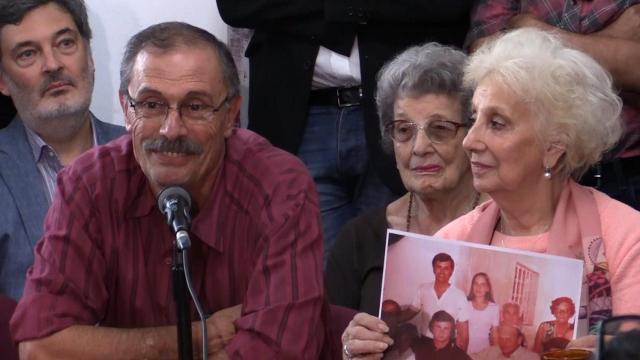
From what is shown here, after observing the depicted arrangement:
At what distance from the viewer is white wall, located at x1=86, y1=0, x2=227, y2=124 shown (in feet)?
15.6

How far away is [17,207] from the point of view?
4.25 meters

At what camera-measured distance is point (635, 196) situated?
3906 mm

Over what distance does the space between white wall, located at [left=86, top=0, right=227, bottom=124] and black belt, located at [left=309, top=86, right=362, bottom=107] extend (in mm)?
572

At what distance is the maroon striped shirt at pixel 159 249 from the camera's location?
326 centimetres

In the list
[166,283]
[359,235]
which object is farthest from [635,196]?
[166,283]

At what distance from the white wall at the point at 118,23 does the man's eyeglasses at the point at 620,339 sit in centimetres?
337

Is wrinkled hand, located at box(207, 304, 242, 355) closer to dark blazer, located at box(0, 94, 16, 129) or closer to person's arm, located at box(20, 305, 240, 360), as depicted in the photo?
person's arm, located at box(20, 305, 240, 360)

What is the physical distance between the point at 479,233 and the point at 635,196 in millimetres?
932

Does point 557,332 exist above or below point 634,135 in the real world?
below

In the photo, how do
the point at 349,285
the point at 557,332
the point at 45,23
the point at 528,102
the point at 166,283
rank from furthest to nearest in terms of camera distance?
1. the point at 45,23
2. the point at 349,285
3. the point at 166,283
4. the point at 528,102
5. the point at 557,332

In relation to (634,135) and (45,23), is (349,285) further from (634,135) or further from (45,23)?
(45,23)

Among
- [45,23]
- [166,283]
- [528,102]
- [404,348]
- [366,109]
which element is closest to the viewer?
[404,348]

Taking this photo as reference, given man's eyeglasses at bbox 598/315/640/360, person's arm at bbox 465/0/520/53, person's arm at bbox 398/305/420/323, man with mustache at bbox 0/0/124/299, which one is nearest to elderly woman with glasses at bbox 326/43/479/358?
person's arm at bbox 465/0/520/53

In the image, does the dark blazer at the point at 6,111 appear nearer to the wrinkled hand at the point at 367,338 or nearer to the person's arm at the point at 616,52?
the person's arm at the point at 616,52
